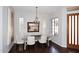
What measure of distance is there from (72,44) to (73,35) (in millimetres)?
507

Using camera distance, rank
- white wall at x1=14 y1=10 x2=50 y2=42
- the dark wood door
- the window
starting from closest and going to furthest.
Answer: the dark wood door < the window < white wall at x1=14 y1=10 x2=50 y2=42

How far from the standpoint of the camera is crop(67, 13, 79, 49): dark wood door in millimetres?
6196

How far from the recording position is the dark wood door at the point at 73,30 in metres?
6.20

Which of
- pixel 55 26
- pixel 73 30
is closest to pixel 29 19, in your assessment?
pixel 55 26

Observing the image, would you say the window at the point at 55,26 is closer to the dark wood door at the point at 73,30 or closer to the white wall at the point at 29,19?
the white wall at the point at 29,19

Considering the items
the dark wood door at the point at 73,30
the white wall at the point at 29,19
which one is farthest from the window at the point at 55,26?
the dark wood door at the point at 73,30

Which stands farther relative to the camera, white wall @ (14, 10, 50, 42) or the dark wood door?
white wall @ (14, 10, 50, 42)

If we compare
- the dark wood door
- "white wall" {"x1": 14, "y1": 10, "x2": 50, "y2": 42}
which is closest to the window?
"white wall" {"x1": 14, "y1": 10, "x2": 50, "y2": 42}

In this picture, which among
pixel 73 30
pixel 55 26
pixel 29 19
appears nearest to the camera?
pixel 73 30

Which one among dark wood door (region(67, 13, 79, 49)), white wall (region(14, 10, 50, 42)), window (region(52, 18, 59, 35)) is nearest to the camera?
dark wood door (region(67, 13, 79, 49))

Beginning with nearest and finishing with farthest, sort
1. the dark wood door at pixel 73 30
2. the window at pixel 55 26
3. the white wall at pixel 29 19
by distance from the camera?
1. the dark wood door at pixel 73 30
2. the window at pixel 55 26
3. the white wall at pixel 29 19

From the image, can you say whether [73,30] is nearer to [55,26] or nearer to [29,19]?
[55,26]

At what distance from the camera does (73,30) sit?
20.8ft

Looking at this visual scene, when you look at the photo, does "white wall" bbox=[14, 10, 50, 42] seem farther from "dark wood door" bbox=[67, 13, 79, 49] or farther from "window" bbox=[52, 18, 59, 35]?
"dark wood door" bbox=[67, 13, 79, 49]
